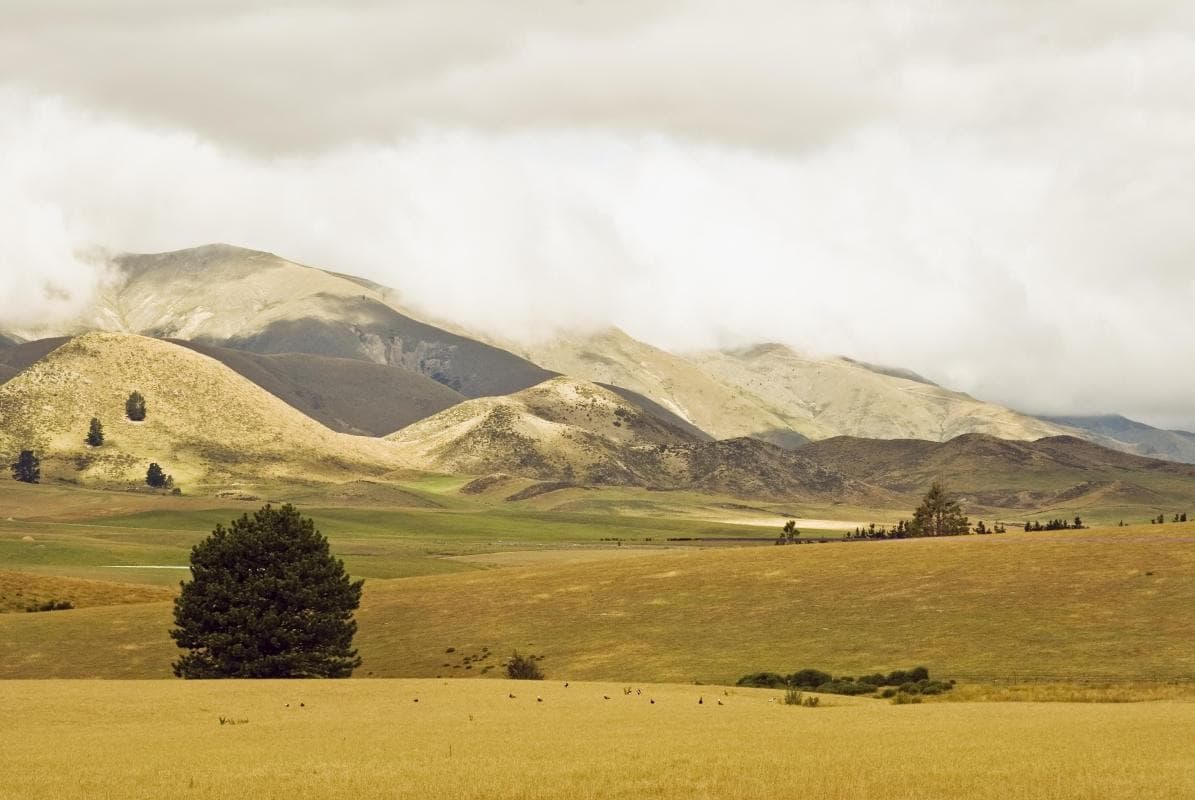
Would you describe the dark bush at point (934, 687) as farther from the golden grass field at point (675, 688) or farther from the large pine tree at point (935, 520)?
the large pine tree at point (935, 520)

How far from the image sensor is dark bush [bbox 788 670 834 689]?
7244cm

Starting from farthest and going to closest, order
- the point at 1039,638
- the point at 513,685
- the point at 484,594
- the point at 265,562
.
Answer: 1. the point at 484,594
2. the point at 265,562
3. the point at 1039,638
4. the point at 513,685

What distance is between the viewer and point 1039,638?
7975cm

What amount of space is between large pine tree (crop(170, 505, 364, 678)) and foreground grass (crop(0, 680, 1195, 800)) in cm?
1969

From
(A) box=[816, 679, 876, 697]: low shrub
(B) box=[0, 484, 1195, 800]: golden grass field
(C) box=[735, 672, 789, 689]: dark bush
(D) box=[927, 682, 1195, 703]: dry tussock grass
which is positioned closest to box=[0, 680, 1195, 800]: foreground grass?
(B) box=[0, 484, 1195, 800]: golden grass field

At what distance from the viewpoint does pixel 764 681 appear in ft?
242

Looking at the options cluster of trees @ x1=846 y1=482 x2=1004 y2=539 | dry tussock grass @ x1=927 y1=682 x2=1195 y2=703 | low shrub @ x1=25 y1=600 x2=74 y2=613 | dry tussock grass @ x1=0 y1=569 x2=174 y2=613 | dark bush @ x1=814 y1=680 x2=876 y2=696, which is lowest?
low shrub @ x1=25 y1=600 x2=74 y2=613

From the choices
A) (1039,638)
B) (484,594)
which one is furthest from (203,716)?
(484,594)

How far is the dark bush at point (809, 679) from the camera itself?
238 feet

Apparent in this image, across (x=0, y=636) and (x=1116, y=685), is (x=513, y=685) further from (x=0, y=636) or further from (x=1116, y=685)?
(x=0, y=636)

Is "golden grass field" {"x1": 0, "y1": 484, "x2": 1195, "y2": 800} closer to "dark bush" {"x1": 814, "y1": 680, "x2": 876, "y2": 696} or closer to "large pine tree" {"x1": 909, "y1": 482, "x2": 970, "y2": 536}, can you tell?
"dark bush" {"x1": 814, "y1": 680, "x2": 876, "y2": 696}

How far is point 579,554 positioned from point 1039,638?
122323 mm

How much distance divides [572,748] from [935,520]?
13246 centimetres

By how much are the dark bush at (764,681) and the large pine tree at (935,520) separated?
292 feet
